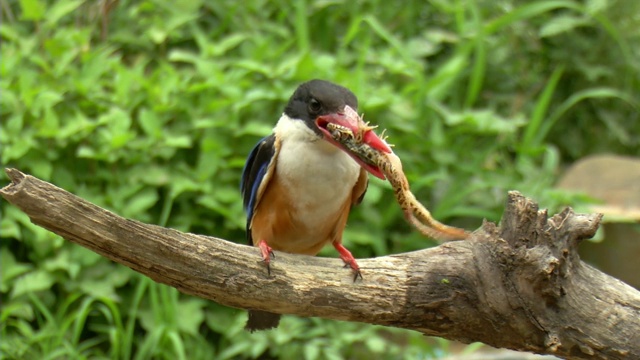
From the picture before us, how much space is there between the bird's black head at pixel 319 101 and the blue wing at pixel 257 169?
0.16 m

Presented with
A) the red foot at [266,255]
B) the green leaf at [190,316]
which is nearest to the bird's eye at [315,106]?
the red foot at [266,255]

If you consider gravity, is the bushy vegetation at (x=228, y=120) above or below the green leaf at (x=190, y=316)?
above

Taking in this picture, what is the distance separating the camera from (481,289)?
2803 millimetres

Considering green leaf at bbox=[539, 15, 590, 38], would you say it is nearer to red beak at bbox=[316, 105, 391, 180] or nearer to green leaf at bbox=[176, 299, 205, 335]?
green leaf at bbox=[176, 299, 205, 335]

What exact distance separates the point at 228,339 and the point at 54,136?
1.37 metres

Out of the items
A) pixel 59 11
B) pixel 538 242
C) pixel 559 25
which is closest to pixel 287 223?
pixel 538 242

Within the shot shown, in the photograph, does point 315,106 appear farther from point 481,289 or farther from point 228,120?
point 228,120

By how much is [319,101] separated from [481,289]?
871 millimetres

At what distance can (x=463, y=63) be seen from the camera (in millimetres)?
5543

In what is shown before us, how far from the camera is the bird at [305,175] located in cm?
315

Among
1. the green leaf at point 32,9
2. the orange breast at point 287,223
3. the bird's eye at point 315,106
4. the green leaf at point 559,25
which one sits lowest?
the orange breast at point 287,223

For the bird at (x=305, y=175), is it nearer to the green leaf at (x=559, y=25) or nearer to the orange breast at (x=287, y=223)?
the orange breast at (x=287, y=223)

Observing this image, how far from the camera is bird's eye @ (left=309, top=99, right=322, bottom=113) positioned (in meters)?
3.15

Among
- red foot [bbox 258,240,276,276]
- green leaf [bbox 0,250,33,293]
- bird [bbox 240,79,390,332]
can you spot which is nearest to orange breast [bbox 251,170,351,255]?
bird [bbox 240,79,390,332]
